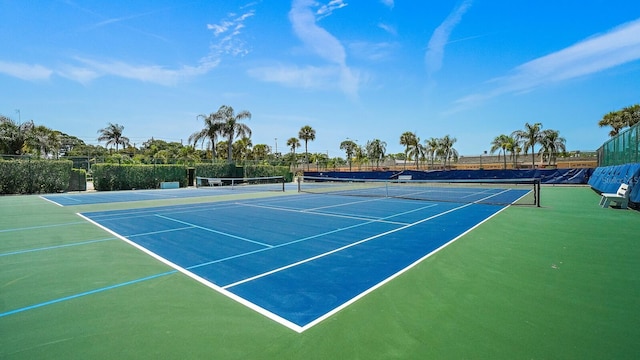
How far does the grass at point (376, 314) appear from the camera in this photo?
2936 mm

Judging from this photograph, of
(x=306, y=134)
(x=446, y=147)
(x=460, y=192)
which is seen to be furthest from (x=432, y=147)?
(x=460, y=192)

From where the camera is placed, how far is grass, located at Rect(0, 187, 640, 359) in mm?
2936

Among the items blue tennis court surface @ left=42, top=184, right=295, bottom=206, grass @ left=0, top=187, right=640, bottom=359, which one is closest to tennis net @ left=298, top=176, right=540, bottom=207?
grass @ left=0, top=187, right=640, bottom=359

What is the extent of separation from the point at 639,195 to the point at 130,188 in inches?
1381

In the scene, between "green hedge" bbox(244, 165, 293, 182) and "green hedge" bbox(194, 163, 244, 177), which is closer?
"green hedge" bbox(194, 163, 244, 177)

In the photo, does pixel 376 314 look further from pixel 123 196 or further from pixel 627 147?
pixel 123 196

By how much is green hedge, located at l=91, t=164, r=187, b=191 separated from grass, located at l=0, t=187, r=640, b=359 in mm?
26188

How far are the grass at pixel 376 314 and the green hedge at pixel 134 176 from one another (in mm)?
26188

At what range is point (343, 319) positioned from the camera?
3.52 metres

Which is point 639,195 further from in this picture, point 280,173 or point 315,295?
point 280,173

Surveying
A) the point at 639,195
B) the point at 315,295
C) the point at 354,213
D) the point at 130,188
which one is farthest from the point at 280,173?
the point at 315,295

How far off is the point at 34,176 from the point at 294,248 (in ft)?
94.1

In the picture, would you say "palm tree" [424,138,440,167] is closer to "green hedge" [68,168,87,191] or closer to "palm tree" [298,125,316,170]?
"palm tree" [298,125,316,170]

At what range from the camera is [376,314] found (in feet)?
11.9
